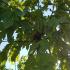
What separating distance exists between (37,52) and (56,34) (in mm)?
1063

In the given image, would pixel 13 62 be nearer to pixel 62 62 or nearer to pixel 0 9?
pixel 62 62

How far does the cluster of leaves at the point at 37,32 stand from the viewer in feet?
20.0

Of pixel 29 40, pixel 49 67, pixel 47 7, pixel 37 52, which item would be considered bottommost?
pixel 49 67

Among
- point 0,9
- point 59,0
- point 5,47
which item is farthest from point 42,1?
point 0,9

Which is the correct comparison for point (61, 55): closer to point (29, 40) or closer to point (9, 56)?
point (29, 40)

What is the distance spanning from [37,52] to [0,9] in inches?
69.6

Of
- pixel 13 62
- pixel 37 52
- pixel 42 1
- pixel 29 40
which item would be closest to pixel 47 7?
pixel 42 1

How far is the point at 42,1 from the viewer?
813 cm

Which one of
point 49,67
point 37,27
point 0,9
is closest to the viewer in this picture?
point 0,9

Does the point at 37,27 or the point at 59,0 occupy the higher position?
the point at 59,0

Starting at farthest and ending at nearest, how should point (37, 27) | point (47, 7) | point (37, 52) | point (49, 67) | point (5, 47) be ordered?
point (5, 47) < point (47, 7) < point (37, 27) < point (37, 52) < point (49, 67)

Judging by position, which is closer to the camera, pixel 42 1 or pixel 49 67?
pixel 49 67

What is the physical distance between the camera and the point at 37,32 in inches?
299

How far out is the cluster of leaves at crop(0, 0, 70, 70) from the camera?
610 centimetres
